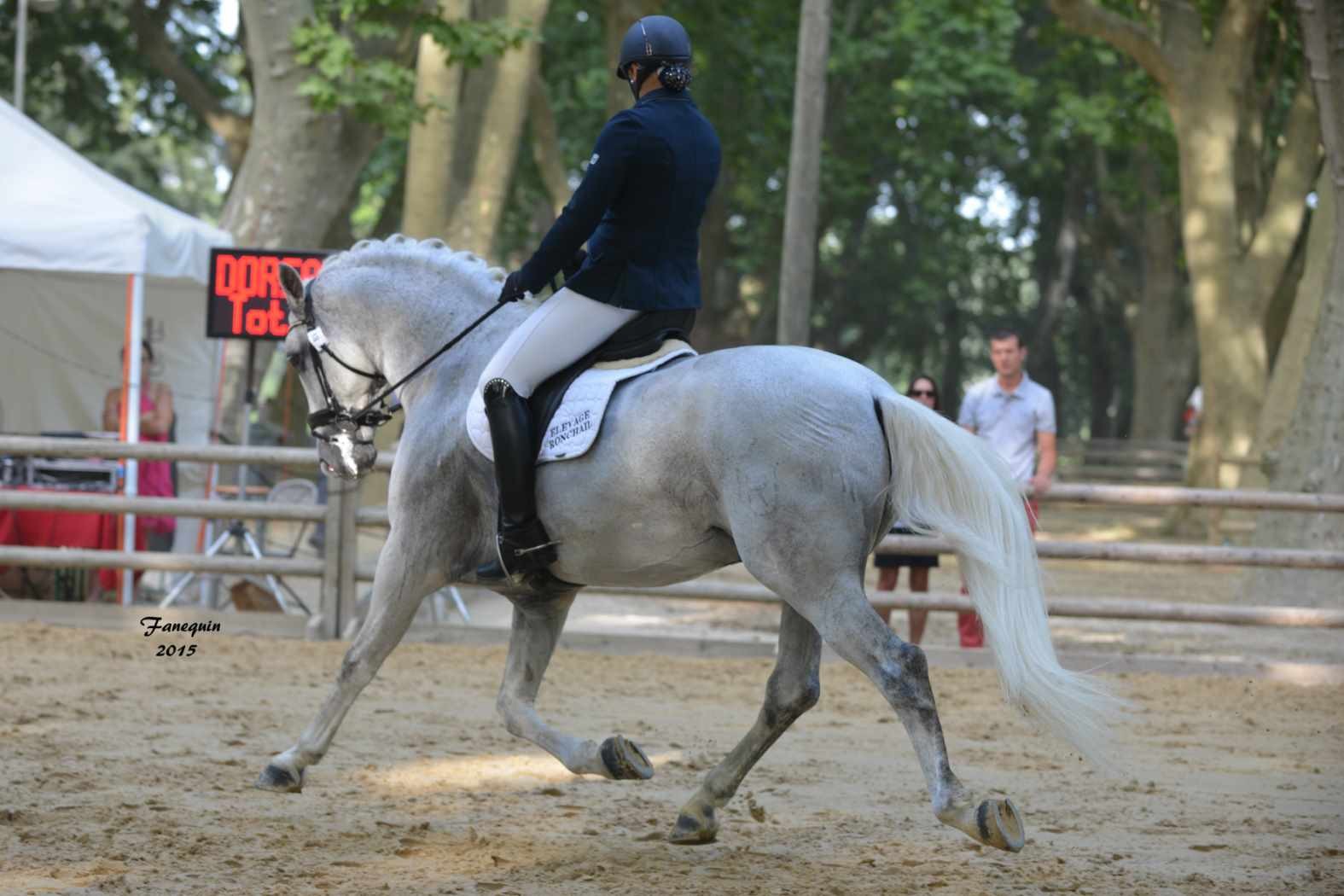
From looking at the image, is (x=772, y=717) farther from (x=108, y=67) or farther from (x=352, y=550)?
(x=108, y=67)

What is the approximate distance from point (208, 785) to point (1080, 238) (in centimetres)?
3561

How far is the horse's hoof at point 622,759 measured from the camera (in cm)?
581

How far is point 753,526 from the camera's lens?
5.31m

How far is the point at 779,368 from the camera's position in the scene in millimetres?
5441

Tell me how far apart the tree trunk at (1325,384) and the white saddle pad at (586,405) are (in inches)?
353

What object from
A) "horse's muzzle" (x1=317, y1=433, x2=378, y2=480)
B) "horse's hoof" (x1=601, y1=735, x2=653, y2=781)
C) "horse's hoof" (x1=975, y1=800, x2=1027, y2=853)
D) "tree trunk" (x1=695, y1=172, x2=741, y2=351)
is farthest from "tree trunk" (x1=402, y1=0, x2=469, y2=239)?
"horse's hoof" (x1=975, y1=800, x2=1027, y2=853)

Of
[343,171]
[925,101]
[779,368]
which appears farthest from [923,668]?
[925,101]

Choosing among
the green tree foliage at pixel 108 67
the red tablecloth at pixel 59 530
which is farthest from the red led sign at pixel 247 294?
the green tree foliage at pixel 108 67

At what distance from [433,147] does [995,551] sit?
43.3ft

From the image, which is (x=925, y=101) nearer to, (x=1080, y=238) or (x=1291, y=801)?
(x=1080, y=238)

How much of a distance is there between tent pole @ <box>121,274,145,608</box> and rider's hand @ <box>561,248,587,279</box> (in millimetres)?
6789

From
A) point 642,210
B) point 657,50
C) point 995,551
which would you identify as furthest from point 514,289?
point 995,551

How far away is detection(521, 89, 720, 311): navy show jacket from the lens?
5609 millimetres

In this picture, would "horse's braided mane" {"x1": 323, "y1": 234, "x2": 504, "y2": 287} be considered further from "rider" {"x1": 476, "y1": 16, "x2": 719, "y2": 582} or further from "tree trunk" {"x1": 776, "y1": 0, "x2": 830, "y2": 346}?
"tree trunk" {"x1": 776, "y1": 0, "x2": 830, "y2": 346}
